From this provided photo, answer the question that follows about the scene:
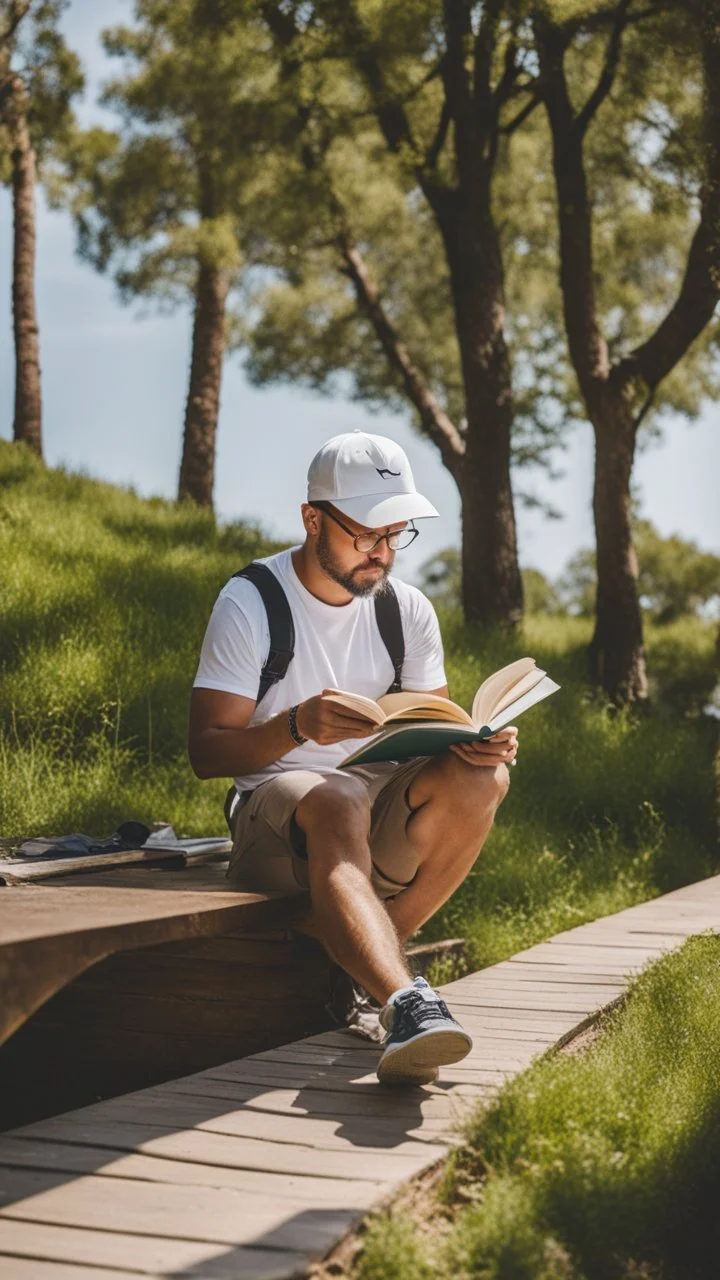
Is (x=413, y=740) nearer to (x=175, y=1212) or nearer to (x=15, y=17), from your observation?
(x=175, y=1212)

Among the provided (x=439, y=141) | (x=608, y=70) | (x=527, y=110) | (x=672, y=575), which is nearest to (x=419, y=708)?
(x=608, y=70)

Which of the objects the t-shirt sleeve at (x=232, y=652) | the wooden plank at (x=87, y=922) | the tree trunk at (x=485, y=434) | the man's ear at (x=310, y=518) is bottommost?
the wooden plank at (x=87, y=922)

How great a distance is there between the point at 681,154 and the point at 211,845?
8587mm

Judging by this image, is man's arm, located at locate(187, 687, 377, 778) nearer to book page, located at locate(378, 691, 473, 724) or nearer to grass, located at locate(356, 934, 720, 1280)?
book page, located at locate(378, 691, 473, 724)

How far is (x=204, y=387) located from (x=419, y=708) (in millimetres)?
11201

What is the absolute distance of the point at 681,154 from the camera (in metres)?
11.4

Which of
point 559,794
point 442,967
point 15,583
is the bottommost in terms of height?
point 442,967

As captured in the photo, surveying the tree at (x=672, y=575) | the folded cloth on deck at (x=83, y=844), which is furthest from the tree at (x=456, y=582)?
the folded cloth on deck at (x=83, y=844)

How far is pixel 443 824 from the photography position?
3916mm

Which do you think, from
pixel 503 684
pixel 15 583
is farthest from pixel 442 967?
pixel 15 583

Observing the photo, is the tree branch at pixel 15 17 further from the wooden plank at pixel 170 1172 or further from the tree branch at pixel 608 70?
the wooden plank at pixel 170 1172

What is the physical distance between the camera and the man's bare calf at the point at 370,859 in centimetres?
338

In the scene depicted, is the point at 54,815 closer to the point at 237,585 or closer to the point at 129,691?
the point at 129,691

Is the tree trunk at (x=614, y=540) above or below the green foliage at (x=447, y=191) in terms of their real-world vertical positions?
below
